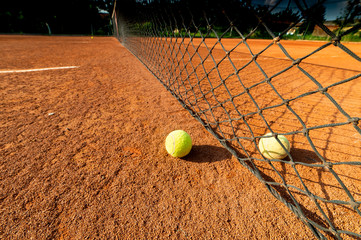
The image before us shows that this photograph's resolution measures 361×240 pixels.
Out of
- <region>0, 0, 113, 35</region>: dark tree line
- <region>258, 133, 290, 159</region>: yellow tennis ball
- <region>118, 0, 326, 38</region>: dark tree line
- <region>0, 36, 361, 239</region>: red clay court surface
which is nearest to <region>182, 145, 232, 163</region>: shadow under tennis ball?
<region>0, 36, 361, 239</region>: red clay court surface

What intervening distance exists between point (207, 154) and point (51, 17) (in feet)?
107

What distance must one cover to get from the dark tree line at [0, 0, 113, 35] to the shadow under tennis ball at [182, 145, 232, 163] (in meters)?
26.9

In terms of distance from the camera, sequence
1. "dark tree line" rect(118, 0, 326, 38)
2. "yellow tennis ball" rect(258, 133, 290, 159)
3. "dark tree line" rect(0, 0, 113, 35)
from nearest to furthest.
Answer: "dark tree line" rect(118, 0, 326, 38) < "yellow tennis ball" rect(258, 133, 290, 159) < "dark tree line" rect(0, 0, 113, 35)

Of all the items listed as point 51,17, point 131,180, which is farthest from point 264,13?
point 51,17

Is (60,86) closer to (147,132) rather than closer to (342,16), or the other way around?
(147,132)

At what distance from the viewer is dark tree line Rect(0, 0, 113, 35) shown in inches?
838

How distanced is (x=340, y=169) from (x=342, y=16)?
1225mm

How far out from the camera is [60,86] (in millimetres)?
2969

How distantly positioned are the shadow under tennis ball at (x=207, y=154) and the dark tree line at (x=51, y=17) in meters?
26.9

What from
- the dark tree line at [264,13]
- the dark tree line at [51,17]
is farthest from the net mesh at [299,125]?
the dark tree line at [51,17]

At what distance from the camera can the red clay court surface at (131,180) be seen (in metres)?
1.01

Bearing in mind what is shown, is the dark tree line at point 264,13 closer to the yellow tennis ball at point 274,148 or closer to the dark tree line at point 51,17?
the yellow tennis ball at point 274,148

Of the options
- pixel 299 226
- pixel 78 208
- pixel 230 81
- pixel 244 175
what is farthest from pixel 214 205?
pixel 230 81

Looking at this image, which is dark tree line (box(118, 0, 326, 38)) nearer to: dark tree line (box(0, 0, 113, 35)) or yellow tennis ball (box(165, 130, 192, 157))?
yellow tennis ball (box(165, 130, 192, 157))
